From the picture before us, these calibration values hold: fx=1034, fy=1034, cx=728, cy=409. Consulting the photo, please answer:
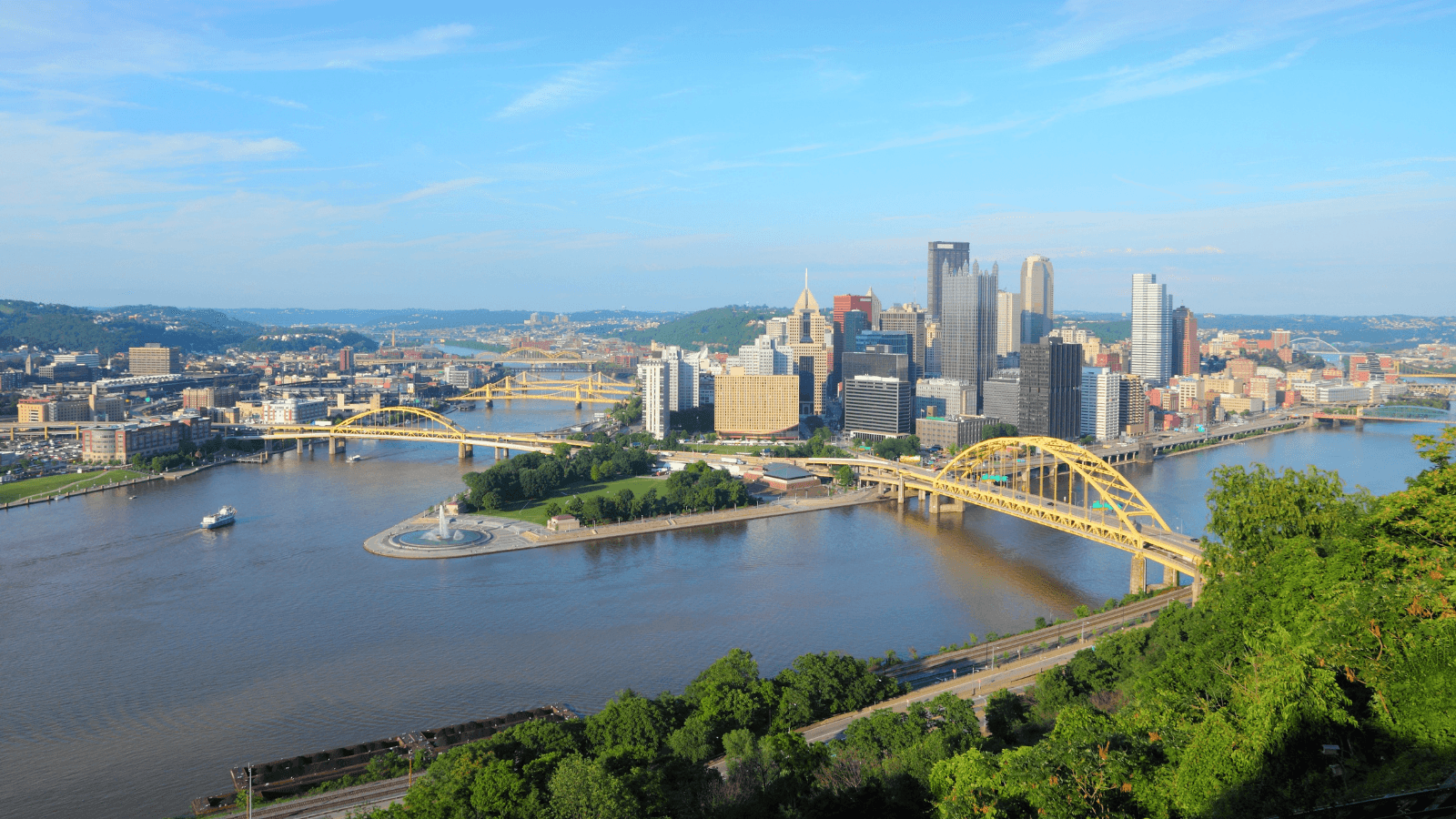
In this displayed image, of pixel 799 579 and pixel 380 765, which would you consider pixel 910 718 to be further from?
pixel 799 579

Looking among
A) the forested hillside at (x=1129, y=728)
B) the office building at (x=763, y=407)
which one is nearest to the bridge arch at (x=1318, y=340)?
the office building at (x=763, y=407)

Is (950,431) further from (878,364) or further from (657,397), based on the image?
(657,397)

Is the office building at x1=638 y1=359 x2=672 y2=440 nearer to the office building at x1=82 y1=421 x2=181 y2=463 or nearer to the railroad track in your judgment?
the office building at x1=82 y1=421 x2=181 y2=463

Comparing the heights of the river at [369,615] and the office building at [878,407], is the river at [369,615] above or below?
below

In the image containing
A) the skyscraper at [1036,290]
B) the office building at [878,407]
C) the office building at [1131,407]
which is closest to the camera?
the office building at [878,407]

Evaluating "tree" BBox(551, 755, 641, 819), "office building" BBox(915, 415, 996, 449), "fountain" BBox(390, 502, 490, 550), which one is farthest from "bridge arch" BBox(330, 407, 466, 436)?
"tree" BBox(551, 755, 641, 819)

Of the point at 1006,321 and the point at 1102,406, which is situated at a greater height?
the point at 1006,321

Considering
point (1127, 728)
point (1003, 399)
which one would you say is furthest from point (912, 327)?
point (1127, 728)

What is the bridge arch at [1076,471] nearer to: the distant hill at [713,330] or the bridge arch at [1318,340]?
the distant hill at [713,330]
